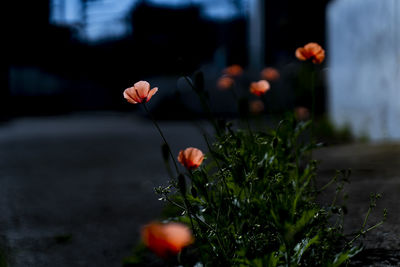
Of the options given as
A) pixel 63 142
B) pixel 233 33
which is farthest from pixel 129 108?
pixel 63 142

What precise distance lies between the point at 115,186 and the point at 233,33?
908 inches

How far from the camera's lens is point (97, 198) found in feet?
9.70

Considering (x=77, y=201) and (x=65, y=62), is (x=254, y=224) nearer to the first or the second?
Result: (x=77, y=201)

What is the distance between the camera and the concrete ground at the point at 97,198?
183 cm

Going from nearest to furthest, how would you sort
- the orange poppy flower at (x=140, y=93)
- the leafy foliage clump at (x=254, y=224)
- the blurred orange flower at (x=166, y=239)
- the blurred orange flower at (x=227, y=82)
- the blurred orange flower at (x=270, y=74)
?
the blurred orange flower at (x=166, y=239) < the leafy foliage clump at (x=254, y=224) < the orange poppy flower at (x=140, y=93) < the blurred orange flower at (x=227, y=82) < the blurred orange flower at (x=270, y=74)

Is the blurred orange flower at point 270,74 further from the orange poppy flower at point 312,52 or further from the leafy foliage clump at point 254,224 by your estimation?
the leafy foliage clump at point 254,224

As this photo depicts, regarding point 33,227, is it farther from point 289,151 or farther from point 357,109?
point 357,109

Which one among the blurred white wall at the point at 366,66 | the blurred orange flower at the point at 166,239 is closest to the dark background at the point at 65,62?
the blurred white wall at the point at 366,66

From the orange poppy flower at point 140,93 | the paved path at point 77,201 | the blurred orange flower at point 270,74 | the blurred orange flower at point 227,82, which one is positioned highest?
the blurred orange flower at point 270,74

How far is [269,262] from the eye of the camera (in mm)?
1159

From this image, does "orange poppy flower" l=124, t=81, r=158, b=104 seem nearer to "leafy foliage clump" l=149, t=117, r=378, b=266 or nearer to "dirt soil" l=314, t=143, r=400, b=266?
"leafy foliage clump" l=149, t=117, r=378, b=266

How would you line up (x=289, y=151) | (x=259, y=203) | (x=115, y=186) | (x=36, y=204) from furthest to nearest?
(x=115, y=186) < (x=36, y=204) < (x=289, y=151) < (x=259, y=203)

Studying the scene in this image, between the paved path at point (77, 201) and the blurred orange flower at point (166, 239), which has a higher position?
the blurred orange flower at point (166, 239)

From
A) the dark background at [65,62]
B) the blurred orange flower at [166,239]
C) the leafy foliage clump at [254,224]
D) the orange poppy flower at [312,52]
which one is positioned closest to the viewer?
the blurred orange flower at [166,239]
